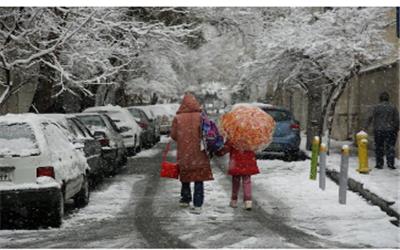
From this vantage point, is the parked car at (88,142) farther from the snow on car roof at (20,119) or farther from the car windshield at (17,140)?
the car windshield at (17,140)

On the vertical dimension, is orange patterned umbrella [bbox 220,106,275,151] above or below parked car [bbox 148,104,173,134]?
above

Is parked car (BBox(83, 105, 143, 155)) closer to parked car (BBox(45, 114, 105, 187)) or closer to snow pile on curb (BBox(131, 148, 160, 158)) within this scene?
snow pile on curb (BBox(131, 148, 160, 158))

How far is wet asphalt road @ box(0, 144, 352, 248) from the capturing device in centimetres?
766

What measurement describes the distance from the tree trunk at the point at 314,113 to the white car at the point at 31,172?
1207 cm

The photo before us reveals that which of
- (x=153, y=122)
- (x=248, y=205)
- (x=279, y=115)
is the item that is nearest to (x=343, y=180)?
(x=248, y=205)

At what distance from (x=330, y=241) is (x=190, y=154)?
2.78m

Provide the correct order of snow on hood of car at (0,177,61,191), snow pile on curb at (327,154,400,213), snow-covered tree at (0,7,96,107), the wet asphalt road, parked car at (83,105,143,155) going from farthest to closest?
parked car at (83,105,143,155), snow-covered tree at (0,7,96,107), snow pile on curb at (327,154,400,213), snow on hood of car at (0,177,61,191), the wet asphalt road

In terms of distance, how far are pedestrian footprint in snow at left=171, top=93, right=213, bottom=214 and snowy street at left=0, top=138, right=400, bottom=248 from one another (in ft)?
1.51

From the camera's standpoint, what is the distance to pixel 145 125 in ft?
80.0

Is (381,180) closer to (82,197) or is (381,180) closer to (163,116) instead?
(82,197)

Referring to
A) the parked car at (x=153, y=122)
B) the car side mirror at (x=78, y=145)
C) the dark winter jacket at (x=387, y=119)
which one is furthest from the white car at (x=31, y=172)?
the parked car at (x=153, y=122)

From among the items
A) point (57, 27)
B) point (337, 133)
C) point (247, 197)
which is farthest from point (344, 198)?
point (337, 133)

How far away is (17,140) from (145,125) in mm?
15569

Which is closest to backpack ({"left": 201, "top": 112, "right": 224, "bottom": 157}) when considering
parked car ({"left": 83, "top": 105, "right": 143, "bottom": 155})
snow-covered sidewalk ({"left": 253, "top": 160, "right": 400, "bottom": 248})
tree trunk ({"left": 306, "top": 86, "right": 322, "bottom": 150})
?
snow-covered sidewalk ({"left": 253, "top": 160, "right": 400, "bottom": 248})
